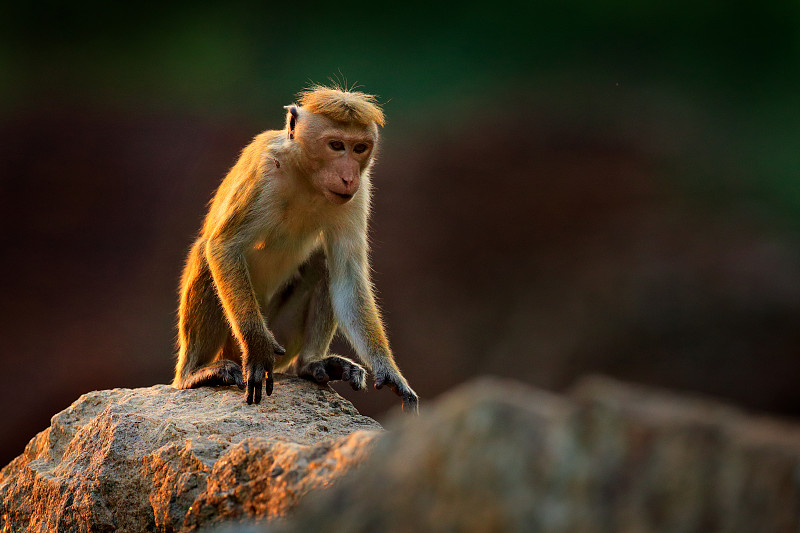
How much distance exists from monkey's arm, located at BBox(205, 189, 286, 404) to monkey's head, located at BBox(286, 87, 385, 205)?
0.54m

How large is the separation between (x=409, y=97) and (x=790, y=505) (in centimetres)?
1026

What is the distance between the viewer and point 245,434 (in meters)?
4.27

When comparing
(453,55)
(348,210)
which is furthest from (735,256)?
(348,210)

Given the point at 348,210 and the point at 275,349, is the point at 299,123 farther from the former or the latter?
the point at 275,349

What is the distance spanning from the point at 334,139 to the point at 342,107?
0.24 metres

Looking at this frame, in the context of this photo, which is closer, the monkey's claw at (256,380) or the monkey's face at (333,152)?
the monkey's claw at (256,380)

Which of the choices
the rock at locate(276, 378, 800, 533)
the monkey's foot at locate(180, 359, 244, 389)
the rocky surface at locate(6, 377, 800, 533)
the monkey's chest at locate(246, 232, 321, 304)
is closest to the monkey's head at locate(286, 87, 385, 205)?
the monkey's chest at locate(246, 232, 321, 304)

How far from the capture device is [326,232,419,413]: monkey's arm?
573 centimetres

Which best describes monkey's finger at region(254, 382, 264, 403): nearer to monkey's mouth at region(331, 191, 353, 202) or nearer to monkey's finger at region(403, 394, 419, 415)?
monkey's finger at region(403, 394, 419, 415)

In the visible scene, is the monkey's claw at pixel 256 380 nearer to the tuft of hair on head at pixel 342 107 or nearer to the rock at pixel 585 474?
the tuft of hair on head at pixel 342 107

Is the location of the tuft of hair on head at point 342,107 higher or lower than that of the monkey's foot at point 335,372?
higher

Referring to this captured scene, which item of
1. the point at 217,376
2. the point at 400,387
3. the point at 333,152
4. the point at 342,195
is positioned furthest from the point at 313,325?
the point at 333,152

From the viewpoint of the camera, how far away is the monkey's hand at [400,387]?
17.8ft

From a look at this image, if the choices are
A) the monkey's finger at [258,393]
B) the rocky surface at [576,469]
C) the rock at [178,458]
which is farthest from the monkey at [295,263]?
the rocky surface at [576,469]
